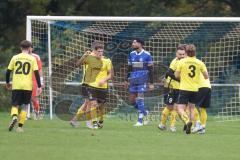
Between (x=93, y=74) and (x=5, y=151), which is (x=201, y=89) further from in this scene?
(x=5, y=151)

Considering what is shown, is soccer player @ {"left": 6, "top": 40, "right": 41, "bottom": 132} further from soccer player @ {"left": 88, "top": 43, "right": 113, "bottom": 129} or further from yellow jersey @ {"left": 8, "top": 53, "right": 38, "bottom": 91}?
soccer player @ {"left": 88, "top": 43, "right": 113, "bottom": 129}

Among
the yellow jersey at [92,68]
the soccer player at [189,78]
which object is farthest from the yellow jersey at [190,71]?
the yellow jersey at [92,68]

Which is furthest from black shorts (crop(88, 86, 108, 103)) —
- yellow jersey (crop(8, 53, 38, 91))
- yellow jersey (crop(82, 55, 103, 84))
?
yellow jersey (crop(8, 53, 38, 91))

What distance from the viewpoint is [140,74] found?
20984mm

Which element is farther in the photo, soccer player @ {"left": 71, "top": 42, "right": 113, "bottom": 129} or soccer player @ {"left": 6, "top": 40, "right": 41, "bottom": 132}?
soccer player @ {"left": 71, "top": 42, "right": 113, "bottom": 129}

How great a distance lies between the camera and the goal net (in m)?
23.9

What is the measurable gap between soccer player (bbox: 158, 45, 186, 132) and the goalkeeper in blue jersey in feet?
2.09

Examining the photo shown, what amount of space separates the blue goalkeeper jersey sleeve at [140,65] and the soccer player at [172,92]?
0.71m


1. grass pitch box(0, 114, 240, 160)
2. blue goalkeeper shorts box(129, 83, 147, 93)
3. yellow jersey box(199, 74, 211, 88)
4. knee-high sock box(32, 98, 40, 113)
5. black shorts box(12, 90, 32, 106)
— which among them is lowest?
grass pitch box(0, 114, 240, 160)

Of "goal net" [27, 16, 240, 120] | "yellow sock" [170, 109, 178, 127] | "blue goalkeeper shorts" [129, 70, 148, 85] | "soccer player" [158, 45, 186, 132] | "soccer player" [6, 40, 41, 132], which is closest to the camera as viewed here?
"soccer player" [6, 40, 41, 132]

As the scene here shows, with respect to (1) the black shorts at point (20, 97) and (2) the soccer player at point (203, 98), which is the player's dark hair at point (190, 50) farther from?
A: (1) the black shorts at point (20, 97)

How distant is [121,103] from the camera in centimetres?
2389

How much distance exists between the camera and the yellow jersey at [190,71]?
18.6m

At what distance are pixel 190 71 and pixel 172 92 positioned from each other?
4.68 feet
